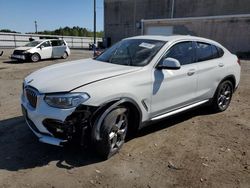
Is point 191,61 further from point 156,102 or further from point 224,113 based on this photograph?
point 224,113

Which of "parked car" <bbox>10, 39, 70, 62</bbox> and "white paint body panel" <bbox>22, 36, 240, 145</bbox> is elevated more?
"white paint body panel" <bbox>22, 36, 240, 145</bbox>

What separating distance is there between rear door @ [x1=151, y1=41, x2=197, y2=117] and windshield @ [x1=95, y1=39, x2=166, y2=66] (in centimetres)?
23

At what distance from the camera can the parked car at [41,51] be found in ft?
53.8

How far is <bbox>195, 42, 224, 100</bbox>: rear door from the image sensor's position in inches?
194

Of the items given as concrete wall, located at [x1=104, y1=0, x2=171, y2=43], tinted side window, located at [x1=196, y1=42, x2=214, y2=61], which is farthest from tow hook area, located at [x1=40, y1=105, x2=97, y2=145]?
concrete wall, located at [x1=104, y1=0, x2=171, y2=43]

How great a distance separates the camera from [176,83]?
4.36m

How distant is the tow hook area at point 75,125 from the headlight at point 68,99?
79 millimetres


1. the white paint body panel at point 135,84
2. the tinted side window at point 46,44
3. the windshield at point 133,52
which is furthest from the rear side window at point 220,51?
the tinted side window at point 46,44

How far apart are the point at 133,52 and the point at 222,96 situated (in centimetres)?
244

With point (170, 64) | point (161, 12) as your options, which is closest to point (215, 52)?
point (170, 64)

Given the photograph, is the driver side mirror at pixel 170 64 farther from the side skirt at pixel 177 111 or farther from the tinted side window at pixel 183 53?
the side skirt at pixel 177 111

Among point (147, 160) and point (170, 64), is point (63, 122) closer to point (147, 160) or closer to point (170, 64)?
point (147, 160)

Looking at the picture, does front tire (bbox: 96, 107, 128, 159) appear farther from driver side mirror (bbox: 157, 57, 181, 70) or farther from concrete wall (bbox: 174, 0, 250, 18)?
concrete wall (bbox: 174, 0, 250, 18)

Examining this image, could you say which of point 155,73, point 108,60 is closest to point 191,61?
point 155,73
